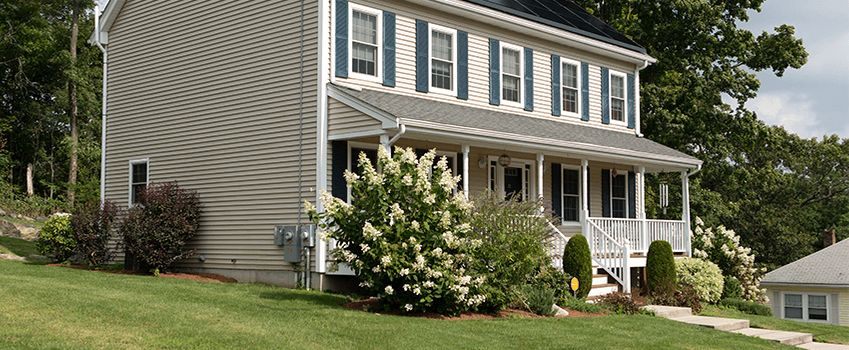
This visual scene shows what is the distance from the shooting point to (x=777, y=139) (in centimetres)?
3048

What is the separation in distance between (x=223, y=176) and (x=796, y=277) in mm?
26957

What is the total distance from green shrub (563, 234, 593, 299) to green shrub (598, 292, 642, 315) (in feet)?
1.27

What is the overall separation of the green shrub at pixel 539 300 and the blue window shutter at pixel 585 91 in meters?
8.74

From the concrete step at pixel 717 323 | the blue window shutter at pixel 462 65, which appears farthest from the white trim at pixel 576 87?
the concrete step at pixel 717 323

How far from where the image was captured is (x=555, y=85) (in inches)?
848

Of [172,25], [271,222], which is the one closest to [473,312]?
[271,222]

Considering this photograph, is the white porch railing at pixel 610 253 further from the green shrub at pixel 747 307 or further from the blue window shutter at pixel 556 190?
the green shrub at pixel 747 307

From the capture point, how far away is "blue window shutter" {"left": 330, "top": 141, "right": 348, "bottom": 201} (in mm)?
16094

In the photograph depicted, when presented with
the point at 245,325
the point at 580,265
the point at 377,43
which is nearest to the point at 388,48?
the point at 377,43

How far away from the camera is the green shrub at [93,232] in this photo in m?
18.5

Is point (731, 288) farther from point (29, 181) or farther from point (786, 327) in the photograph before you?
point (29, 181)

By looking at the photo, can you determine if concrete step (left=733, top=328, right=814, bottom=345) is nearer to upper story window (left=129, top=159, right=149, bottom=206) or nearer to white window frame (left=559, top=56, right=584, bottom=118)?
white window frame (left=559, top=56, right=584, bottom=118)

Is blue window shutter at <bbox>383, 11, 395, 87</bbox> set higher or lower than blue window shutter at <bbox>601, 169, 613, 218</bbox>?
higher

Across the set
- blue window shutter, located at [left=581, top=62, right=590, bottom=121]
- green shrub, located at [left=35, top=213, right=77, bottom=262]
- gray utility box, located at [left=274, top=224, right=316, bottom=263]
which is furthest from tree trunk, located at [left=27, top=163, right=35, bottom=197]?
blue window shutter, located at [left=581, top=62, right=590, bottom=121]
